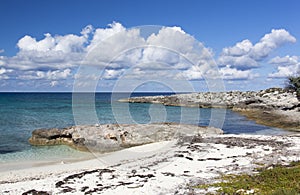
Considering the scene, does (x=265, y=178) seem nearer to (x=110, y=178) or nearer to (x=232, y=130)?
(x=110, y=178)

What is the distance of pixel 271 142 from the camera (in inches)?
1017

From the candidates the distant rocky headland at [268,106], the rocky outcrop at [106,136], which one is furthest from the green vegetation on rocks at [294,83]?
the rocky outcrop at [106,136]

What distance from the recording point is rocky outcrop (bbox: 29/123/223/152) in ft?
93.0

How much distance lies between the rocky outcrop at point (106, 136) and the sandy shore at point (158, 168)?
276 centimetres

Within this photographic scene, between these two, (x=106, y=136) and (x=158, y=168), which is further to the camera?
(x=106, y=136)

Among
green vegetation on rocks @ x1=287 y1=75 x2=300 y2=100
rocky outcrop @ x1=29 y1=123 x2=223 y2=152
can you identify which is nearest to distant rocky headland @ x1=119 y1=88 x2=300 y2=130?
green vegetation on rocks @ x1=287 y1=75 x2=300 y2=100

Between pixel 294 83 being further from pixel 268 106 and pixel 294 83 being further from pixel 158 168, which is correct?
pixel 158 168

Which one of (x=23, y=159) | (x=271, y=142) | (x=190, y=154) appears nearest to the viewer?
(x=190, y=154)

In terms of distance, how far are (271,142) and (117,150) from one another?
42.9ft

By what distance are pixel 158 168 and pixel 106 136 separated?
11868mm

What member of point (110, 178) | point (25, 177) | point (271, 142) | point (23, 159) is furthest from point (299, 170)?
point (23, 159)

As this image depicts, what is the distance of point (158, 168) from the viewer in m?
18.1

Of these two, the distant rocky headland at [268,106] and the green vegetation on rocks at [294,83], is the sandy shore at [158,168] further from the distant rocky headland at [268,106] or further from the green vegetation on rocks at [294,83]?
the green vegetation on rocks at [294,83]

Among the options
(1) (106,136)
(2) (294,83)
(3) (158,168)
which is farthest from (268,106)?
(3) (158,168)
